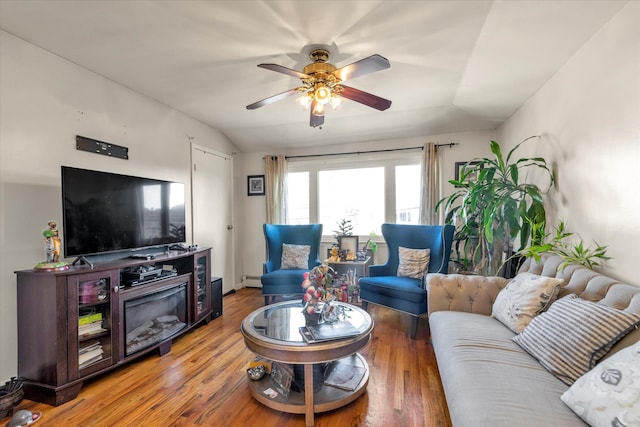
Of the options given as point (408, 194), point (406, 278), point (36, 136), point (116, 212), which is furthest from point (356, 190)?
point (36, 136)

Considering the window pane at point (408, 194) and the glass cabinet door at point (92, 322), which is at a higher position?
the window pane at point (408, 194)

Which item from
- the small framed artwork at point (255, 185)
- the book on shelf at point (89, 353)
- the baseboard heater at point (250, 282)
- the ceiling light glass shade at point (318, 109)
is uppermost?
the ceiling light glass shade at point (318, 109)

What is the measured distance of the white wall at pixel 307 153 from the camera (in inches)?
151

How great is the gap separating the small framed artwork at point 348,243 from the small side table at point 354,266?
0.73 ft

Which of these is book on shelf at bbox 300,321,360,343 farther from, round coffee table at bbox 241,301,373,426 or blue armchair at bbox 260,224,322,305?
blue armchair at bbox 260,224,322,305

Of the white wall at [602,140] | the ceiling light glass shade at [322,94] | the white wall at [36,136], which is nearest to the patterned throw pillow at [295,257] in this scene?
the white wall at [36,136]

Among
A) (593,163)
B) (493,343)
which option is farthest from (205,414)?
(593,163)

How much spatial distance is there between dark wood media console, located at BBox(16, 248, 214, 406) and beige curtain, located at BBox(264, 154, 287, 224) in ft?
6.47

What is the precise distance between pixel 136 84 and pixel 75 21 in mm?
914

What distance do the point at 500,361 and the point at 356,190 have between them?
3.21m

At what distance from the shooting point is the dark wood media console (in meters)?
1.87

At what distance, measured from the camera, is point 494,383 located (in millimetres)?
1229

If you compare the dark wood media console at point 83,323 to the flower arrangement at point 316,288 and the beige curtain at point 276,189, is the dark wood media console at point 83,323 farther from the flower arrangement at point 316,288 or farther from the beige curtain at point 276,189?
the beige curtain at point 276,189

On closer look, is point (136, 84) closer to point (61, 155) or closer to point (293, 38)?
point (61, 155)
